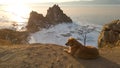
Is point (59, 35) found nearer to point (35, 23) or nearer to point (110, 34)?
point (35, 23)

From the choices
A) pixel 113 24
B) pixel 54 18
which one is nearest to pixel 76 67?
pixel 113 24

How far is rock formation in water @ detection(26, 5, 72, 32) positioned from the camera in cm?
9788

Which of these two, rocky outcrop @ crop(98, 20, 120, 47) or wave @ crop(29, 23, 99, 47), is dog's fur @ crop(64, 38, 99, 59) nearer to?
rocky outcrop @ crop(98, 20, 120, 47)

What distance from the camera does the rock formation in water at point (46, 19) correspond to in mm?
97875

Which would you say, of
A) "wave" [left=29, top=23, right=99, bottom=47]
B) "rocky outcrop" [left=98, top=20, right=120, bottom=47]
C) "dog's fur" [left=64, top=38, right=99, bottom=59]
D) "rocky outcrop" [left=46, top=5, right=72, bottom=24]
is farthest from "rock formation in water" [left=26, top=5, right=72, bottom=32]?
"dog's fur" [left=64, top=38, right=99, bottom=59]

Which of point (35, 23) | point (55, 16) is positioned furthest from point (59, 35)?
point (55, 16)

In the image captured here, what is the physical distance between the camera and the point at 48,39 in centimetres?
7906

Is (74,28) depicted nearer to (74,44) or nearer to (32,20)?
(32,20)

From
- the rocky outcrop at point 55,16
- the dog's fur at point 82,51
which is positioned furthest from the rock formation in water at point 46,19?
the dog's fur at point 82,51

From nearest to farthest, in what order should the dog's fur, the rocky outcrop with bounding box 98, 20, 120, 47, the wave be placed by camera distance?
1. the dog's fur
2. the rocky outcrop with bounding box 98, 20, 120, 47
3. the wave

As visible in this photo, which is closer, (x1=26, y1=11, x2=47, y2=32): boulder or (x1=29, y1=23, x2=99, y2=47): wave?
(x1=29, y1=23, x2=99, y2=47): wave

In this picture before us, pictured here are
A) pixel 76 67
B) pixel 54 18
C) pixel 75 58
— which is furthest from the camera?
pixel 54 18

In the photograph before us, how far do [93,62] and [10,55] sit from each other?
3.25 meters

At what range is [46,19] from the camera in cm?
10750
